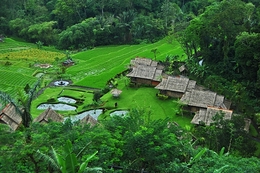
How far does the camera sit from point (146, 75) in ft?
162

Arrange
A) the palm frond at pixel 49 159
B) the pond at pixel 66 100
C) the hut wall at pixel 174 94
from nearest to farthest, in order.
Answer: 1. the palm frond at pixel 49 159
2. the hut wall at pixel 174 94
3. the pond at pixel 66 100

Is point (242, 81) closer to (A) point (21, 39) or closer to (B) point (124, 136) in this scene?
(B) point (124, 136)

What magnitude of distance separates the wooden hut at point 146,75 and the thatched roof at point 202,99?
26.8 feet

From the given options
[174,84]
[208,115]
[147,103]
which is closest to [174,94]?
[174,84]

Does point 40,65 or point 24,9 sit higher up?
point 24,9

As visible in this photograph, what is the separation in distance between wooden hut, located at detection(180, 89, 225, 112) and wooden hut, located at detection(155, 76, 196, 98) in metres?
2.89

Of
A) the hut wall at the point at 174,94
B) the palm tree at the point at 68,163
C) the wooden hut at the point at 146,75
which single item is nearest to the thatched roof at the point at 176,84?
the hut wall at the point at 174,94

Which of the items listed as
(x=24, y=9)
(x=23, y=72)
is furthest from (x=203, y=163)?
(x=24, y=9)

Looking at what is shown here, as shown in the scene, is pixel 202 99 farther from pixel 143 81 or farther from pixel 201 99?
pixel 143 81

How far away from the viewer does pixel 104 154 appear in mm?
19172

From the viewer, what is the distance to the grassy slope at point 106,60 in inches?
2196

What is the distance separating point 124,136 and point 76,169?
508cm

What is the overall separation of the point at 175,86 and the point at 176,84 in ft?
1.05

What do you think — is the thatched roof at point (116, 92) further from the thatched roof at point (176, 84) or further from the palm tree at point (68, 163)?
the palm tree at point (68, 163)
